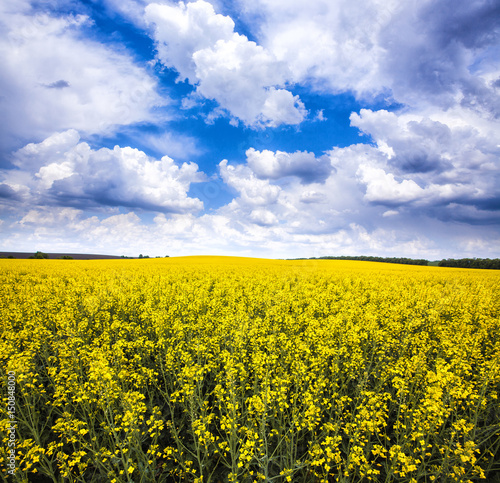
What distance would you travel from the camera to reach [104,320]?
916 centimetres

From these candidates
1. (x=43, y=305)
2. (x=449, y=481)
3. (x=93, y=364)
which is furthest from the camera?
(x=43, y=305)

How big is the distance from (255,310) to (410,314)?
245 inches

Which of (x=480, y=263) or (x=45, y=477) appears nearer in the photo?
(x=45, y=477)

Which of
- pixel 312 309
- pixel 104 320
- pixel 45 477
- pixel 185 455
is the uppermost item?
pixel 312 309

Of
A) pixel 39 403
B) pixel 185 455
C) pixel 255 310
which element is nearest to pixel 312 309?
pixel 255 310

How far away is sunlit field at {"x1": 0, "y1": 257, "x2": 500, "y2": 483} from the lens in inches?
156

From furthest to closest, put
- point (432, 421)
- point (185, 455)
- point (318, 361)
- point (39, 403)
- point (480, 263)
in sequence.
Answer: point (480, 263)
point (39, 403)
point (318, 361)
point (185, 455)
point (432, 421)

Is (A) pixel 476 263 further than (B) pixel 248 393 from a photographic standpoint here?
Yes

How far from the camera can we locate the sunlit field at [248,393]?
13.0 ft

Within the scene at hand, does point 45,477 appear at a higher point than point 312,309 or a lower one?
lower

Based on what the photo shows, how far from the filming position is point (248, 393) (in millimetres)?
6254

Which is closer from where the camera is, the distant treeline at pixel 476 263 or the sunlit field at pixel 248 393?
the sunlit field at pixel 248 393

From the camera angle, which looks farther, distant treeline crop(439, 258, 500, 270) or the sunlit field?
distant treeline crop(439, 258, 500, 270)

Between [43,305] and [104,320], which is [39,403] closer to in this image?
[104,320]
